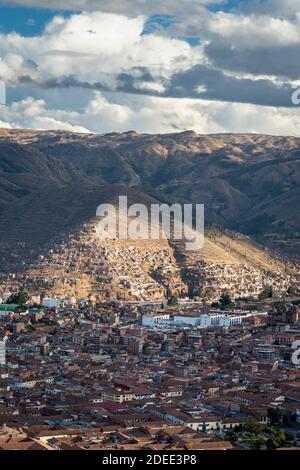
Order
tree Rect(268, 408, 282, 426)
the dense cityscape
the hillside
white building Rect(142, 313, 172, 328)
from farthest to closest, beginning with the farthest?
the hillside
white building Rect(142, 313, 172, 328)
tree Rect(268, 408, 282, 426)
the dense cityscape

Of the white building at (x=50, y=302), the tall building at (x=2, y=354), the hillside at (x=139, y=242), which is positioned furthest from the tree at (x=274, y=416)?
the hillside at (x=139, y=242)

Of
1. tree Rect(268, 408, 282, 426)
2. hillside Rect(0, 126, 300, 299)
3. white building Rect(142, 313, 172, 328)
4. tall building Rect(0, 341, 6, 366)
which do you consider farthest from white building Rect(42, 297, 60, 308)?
tree Rect(268, 408, 282, 426)

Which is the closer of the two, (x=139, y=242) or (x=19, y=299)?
(x=19, y=299)

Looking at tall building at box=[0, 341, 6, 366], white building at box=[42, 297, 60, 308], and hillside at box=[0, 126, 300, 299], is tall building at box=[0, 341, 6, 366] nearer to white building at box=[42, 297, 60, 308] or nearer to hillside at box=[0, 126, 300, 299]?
white building at box=[42, 297, 60, 308]

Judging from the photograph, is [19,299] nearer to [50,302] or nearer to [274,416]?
[50,302]

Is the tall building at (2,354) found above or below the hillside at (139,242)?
below

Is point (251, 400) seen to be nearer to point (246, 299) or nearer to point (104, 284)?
point (246, 299)

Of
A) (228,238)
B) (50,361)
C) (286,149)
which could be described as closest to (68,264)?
(228,238)

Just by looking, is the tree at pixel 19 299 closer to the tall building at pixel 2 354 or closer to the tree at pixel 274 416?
the tall building at pixel 2 354

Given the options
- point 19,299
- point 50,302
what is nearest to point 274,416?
point 50,302
